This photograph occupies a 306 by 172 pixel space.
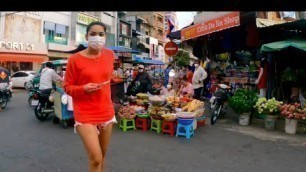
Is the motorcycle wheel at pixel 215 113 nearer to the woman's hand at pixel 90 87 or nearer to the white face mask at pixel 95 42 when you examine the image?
the white face mask at pixel 95 42

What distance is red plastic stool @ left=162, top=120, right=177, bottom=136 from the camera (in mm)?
7188

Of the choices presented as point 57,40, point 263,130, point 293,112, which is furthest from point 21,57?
point 293,112

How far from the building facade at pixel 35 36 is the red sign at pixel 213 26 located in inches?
640

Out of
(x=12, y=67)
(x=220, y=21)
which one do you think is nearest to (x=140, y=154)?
(x=220, y=21)

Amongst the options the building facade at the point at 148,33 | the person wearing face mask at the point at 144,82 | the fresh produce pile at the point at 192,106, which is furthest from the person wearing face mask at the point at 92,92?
the building facade at the point at 148,33

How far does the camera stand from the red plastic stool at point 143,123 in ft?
25.2

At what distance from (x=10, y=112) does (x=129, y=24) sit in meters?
42.0

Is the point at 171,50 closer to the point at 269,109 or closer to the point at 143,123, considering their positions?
the point at 143,123

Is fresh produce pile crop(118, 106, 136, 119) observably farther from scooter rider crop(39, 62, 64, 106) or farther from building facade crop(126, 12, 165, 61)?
building facade crop(126, 12, 165, 61)

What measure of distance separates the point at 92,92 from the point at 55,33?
1232 inches

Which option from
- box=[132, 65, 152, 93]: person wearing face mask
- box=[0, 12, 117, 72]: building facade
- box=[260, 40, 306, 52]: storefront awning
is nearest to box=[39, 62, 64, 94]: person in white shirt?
box=[132, 65, 152, 93]: person wearing face mask

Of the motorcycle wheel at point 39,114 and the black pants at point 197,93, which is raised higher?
the black pants at point 197,93

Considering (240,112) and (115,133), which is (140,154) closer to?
(115,133)

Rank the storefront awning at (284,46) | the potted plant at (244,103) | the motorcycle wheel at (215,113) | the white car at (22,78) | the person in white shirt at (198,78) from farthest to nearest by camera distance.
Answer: the white car at (22,78), the person in white shirt at (198,78), the motorcycle wheel at (215,113), the potted plant at (244,103), the storefront awning at (284,46)
